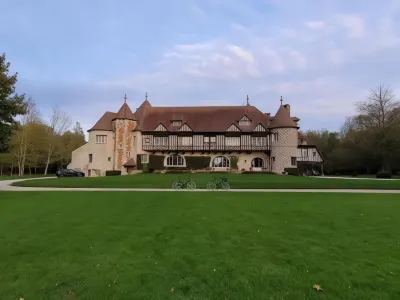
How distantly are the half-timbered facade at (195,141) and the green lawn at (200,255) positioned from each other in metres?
31.7

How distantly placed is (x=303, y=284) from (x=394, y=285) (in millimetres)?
1272

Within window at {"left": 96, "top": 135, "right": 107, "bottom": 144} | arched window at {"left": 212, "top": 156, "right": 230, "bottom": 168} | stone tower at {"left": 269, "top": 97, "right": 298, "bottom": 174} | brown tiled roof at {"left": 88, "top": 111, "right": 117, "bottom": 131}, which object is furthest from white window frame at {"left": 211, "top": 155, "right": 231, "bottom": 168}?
window at {"left": 96, "top": 135, "right": 107, "bottom": 144}

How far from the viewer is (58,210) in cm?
1070

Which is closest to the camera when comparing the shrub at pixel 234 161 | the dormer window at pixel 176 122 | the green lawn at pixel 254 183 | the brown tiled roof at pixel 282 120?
the green lawn at pixel 254 183

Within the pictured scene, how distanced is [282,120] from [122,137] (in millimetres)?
20387

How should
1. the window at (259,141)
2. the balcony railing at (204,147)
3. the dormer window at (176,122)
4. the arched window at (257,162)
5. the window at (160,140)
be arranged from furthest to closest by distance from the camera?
1. the dormer window at (176,122)
2. the arched window at (257,162)
3. the window at (160,140)
4. the balcony railing at (204,147)
5. the window at (259,141)

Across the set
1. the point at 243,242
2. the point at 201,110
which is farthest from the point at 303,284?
the point at 201,110

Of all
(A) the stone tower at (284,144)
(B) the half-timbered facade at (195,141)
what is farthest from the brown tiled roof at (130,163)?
(A) the stone tower at (284,144)

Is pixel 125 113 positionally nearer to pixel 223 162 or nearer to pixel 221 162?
pixel 221 162

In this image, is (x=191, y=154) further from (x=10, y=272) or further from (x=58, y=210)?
(x=10, y=272)

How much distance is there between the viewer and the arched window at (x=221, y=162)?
4316cm

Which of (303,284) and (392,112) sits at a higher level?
(392,112)

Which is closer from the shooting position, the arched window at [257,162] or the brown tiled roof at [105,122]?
the brown tiled roof at [105,122]

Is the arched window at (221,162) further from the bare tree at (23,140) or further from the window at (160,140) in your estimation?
the bare tree at (23,140)
